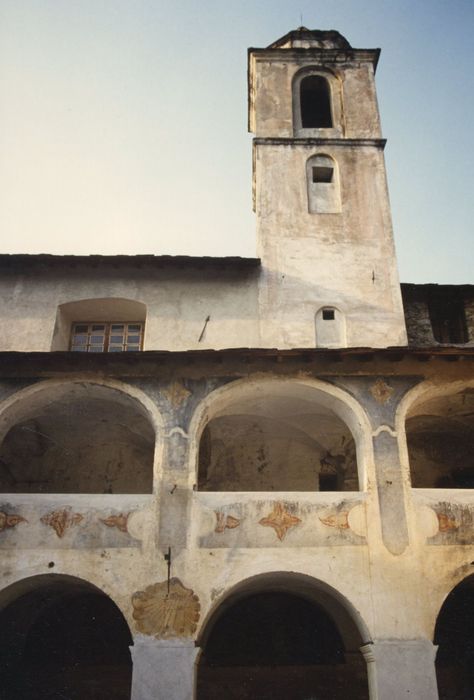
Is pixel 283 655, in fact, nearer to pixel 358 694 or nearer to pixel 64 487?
pixel 358 694

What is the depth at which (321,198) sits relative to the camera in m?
14.9

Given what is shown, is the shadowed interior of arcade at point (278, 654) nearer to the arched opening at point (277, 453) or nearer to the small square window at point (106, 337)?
the arched opening at point (277, 453)

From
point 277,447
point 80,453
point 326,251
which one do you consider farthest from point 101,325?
point 326,251

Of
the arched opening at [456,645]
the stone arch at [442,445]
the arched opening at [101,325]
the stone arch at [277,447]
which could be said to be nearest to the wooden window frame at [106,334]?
the arched opening at [101,325]

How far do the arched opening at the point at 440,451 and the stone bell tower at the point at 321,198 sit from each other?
1.84 meters

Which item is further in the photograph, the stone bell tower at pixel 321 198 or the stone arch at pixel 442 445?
the stone bell tower at pixel 321 198

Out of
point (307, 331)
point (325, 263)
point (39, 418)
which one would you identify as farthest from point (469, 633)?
point (39, 418)

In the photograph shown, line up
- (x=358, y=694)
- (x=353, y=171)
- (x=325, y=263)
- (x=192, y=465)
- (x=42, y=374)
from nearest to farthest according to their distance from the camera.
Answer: (x=192, y=465) → (x=42, y=374) → (x=358, y=694) → (x=325, y=263) → (x=353, y=171)

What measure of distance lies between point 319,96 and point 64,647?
47.5 feet

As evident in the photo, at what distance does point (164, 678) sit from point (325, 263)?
8.68m

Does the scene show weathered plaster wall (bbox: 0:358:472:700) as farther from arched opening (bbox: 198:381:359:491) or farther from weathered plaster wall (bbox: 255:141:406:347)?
weathered plaster wall (bbox: 255:141:406:347)

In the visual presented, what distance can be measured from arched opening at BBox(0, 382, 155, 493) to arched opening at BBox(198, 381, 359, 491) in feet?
4.44

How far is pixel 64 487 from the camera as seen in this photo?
13281mm

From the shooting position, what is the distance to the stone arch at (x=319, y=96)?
642 inches
